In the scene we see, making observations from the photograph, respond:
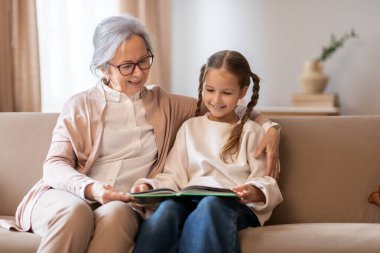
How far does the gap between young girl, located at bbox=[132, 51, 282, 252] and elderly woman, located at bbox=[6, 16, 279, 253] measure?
0.07m

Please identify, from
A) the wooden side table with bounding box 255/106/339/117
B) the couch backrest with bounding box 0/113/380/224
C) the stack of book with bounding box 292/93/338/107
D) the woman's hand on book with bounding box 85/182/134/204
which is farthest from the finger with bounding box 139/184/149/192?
the stack of book with bounding box 292/93/338/107

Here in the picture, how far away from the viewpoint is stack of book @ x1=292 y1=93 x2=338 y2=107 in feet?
→ 11.4

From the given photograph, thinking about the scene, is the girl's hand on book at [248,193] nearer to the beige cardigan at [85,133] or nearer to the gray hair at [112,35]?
the beige cardigan at [85,133]

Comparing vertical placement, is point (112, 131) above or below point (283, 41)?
below

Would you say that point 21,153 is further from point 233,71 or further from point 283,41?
point 283,41

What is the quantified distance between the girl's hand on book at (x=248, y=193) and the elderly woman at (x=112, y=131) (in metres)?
0.14

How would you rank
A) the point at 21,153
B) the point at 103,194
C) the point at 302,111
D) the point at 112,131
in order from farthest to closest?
the point at 302,111 < the point at 21,153 < the point at 112,131 < the point at 103,194

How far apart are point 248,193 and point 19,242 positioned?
76 centimetres

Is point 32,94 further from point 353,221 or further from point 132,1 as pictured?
point 353,221

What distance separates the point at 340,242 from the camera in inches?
70.3

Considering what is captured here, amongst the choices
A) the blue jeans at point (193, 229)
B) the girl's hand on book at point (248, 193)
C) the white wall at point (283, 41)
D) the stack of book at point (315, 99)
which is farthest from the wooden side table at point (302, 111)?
the blue jeans at point (193, 229)

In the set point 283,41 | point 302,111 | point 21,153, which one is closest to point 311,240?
point 21,153

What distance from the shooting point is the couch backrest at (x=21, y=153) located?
2.37 meters

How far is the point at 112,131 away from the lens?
214cm
